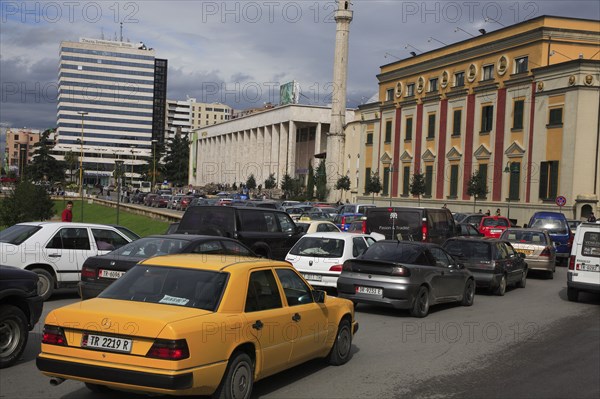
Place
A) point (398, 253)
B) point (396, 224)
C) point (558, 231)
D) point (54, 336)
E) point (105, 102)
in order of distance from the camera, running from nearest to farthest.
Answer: point (54, 336) < point (398, 253) < point (396, 224) < point (558, 231) < point (105, 102)

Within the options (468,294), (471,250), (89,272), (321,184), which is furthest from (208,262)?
(321,184)

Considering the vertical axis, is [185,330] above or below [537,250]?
above

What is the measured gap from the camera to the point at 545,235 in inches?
893

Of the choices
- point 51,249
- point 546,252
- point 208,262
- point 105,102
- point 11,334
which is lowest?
point 11,334

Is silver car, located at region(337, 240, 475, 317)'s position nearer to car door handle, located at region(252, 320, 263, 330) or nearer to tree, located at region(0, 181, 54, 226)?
car door handle, located at region(252, 320, 263, 330)

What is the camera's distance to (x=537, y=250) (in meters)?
22.0

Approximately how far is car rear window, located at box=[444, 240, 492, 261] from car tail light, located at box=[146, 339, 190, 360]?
12.8 m

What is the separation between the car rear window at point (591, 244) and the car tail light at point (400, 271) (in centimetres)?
542

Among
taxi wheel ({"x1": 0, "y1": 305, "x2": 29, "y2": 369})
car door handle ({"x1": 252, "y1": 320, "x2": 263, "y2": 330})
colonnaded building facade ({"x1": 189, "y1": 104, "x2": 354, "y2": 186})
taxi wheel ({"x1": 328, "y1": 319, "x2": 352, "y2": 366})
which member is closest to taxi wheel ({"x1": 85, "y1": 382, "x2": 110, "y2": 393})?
taxi wheel ({"x1": 0, "y1": 305, "x2": 29, "y2": 369})

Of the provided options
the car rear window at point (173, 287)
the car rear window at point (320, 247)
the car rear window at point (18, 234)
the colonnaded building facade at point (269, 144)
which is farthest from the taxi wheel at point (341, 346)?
the colonnaded building facade at point (269, 144)

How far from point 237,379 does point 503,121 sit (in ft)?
163

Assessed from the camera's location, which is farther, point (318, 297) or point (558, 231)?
point (558, 231)

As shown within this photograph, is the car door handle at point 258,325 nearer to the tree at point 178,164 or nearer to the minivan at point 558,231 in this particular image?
the minivan at point 558,231

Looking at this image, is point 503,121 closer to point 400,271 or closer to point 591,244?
point 591,244
